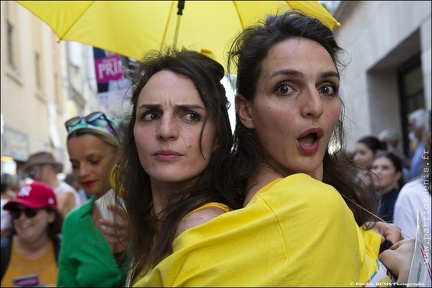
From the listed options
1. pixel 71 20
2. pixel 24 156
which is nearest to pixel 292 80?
pixel 71 20

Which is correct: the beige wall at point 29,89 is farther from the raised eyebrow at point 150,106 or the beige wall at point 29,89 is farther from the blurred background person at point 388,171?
the raised eyebrow at point 150,106

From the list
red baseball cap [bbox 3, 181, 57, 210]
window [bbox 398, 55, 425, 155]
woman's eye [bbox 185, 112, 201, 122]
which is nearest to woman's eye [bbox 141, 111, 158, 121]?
woman's eye [bbox 185, 112, 201, 122]

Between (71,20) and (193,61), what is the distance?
2.42 metres

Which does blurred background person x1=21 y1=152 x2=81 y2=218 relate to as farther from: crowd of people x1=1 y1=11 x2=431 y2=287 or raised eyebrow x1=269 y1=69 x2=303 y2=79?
raised eyebrow x1=269 y1=69 x2=303 y2=79

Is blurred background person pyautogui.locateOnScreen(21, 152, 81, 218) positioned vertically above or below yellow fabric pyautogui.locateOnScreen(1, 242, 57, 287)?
above

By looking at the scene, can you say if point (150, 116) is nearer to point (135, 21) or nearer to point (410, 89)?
point (135, 21)

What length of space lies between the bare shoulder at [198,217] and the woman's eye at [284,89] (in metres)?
0.41

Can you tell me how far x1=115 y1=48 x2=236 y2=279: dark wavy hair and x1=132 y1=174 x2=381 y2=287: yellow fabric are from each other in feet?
0.92

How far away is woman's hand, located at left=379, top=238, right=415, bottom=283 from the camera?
2.08 meters

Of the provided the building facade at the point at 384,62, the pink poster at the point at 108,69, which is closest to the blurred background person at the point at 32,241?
the pink poster at the point at 108,69

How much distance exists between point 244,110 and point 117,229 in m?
1.44

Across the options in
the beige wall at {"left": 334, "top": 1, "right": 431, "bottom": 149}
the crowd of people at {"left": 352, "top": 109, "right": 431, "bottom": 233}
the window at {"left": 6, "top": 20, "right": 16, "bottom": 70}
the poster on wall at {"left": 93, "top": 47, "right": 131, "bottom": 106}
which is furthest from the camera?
the window at {"left": 6, "top": 20, "right": 16, "bottom": 70}

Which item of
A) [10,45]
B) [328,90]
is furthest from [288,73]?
[10,45]

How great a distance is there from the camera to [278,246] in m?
1.65
